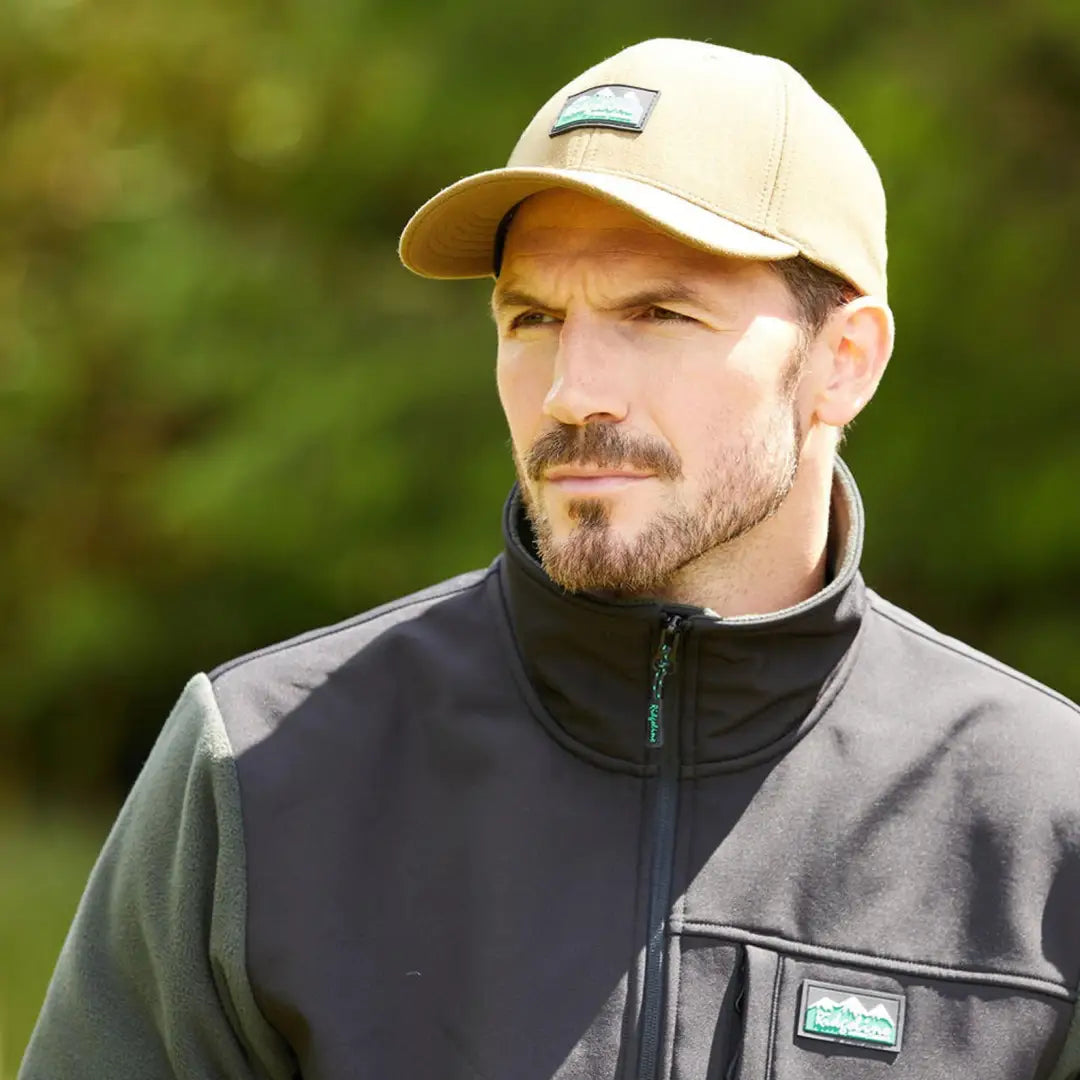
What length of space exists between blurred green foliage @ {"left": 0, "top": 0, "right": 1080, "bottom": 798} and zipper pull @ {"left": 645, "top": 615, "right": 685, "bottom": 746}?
13.1 feet

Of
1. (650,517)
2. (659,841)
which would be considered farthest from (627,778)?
(650,517)

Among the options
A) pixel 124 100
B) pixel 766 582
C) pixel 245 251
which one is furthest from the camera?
pixel 124 100

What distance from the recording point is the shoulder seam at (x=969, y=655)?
2127 millimetres

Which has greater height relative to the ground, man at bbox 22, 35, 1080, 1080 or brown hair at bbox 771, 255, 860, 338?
brown hair at bbox 771, 255, 860, 338

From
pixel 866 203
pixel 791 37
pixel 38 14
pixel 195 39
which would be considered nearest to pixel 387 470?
pixel 791 37

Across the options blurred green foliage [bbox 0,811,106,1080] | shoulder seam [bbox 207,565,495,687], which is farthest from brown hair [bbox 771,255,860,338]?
blurred green foliage [bbox 0,811,106,1080]

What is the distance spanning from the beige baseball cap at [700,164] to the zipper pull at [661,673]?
0.40m

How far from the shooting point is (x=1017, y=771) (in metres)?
2.00

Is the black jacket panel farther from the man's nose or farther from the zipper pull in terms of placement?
the man's nose

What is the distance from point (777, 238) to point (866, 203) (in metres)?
0.20

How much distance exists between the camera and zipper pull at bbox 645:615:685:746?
1934 mm

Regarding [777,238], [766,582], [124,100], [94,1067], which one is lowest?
[94,1067]

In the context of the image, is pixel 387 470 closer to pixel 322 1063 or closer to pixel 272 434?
pixel 272 434

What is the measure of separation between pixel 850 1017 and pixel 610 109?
1018 mm
